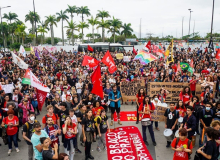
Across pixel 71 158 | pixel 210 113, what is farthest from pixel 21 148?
pixel 210 113

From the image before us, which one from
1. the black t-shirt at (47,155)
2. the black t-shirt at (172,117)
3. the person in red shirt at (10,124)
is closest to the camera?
the black t-shirt at (47,155)

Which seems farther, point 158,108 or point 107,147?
point 158,108

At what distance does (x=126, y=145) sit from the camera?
6055 mm

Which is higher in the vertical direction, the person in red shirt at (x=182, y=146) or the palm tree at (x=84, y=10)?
the palm tree at (x=84, y=10)

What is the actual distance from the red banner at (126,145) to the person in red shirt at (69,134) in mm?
1213

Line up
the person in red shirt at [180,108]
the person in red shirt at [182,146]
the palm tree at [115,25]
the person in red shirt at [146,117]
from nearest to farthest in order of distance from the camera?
the person in red shirt at [182,146] → the person in red shirt at [146,117] → the person in red shirt at [180,108] → the palm tree at [115,25]

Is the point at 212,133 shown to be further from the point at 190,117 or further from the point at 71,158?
the point at 71,158

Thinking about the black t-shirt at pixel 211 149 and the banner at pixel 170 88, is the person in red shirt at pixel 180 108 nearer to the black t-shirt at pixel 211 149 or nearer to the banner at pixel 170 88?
the black t-shirt at pixel 211 149

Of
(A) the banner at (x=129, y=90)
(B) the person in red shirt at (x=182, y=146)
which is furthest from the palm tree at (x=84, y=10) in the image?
(B) the person in red shirt at (x=182, y=146)

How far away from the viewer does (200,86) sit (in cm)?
967

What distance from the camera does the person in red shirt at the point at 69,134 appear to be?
502 centimetres

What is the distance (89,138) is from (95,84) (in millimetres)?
2397

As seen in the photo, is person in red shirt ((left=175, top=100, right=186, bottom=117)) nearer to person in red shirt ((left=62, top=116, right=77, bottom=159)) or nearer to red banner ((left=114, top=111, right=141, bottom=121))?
red banner ((left=114, top=111, right=141, bottom=121))

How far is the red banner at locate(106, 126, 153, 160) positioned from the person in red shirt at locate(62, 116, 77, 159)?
121 cm
